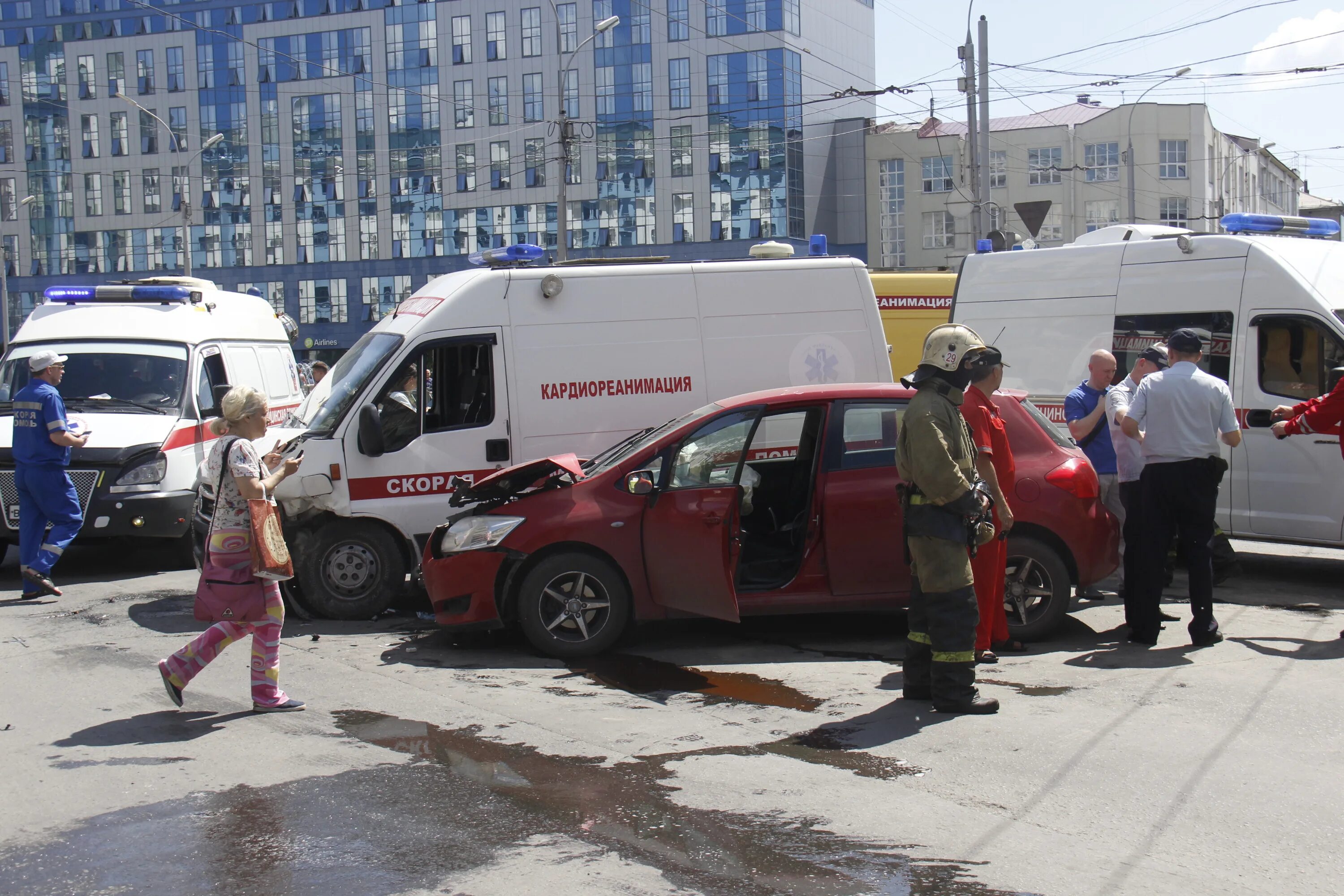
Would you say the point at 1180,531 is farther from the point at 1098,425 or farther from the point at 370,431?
the point at 370,431

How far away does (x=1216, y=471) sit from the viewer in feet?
24.0

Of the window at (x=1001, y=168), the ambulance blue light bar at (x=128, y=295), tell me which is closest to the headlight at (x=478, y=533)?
the ambulance blue light bar at (x=128, y=295)

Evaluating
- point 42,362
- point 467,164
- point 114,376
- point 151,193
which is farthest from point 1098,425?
point 151,193

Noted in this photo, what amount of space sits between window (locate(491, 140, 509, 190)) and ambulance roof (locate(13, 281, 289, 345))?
167 ft

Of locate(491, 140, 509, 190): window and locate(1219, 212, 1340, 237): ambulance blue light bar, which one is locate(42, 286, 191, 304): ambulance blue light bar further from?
locate(491, 140, 509, 190): window

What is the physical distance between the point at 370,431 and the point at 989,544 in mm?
4169

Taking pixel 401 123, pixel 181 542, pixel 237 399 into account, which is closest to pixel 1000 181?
pixel 401 123

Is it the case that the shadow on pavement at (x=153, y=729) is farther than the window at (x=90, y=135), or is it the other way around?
the window at (x=90, y=135)

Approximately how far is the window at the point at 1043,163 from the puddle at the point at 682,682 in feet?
199

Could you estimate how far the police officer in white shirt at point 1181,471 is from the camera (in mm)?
7309

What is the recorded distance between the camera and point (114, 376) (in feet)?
37.9

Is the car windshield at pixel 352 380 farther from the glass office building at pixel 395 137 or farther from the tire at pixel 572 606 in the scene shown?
the glass office building at pixel 395 137

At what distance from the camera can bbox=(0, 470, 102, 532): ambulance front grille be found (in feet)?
34.4

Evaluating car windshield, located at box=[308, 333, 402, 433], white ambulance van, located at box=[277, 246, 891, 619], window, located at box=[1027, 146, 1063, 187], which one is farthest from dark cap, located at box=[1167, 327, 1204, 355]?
window, located at box=[1027, 146, 1063, 187]
